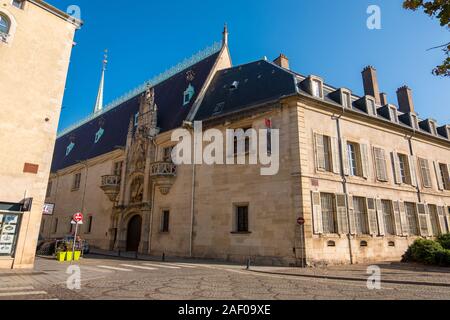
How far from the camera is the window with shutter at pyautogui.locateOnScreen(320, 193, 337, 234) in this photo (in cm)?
1435

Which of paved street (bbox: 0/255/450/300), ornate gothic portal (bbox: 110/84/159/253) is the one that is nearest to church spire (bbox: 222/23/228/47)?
ornate gothic portal (bbox: 110/84/159/253)

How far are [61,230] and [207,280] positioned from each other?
2707cm

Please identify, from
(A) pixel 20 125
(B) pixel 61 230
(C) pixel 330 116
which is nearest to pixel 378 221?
(C) pixel 330 116

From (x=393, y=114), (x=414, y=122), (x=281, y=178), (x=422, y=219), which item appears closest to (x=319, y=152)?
(x=281, y=178)

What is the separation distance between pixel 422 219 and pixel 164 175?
1617 centimetres

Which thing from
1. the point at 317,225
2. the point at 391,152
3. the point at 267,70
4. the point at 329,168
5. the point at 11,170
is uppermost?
the point at 267,70

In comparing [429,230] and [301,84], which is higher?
[301,84]

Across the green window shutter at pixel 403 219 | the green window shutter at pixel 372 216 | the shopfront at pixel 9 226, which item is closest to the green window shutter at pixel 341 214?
the green window shutter at pixel 372 216

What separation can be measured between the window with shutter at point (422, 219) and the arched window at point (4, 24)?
23.0 metres

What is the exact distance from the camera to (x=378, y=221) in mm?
16000

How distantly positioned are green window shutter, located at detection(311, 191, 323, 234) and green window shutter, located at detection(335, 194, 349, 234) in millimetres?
1189

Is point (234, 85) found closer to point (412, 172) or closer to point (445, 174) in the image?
point (412, 172)

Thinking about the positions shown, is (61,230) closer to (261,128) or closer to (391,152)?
(261,128)

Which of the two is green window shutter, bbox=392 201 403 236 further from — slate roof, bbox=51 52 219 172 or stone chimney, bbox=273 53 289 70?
slate roof, bbox=51 52 219 172
